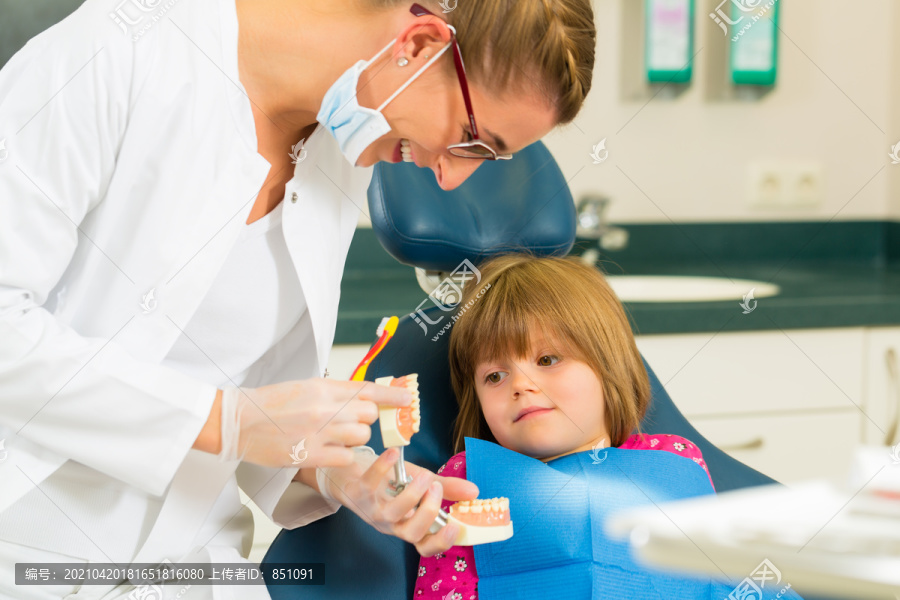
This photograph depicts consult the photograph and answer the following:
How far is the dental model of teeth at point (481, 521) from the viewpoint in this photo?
37.5 inches

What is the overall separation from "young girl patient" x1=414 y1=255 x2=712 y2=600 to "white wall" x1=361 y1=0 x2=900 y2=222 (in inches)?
42.0

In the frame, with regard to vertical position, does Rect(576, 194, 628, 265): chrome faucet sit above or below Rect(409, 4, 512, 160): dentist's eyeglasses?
below

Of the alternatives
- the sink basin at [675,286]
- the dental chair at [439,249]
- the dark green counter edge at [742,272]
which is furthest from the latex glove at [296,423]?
the sink basin at [675,286]

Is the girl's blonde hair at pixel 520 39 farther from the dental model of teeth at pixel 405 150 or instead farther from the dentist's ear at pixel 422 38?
the dental model of teeth at pixel 405 150

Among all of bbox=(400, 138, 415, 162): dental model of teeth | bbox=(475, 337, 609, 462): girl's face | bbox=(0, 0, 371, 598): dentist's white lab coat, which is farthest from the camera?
bbox=(475, 337, 609, 462): girl's face

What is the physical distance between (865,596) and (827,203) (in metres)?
2.22

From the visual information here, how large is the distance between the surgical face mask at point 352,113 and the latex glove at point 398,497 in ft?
1.22

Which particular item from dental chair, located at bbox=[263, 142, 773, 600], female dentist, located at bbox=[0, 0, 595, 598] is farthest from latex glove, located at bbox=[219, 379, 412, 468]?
dental chair, located at bbox=[263, 142, 773, 600]

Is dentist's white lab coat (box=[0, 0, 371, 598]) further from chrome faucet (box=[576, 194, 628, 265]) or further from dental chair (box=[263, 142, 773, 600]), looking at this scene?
chrome faucet (box=[576, 194, 628, 265])

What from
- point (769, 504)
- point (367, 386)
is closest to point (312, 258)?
point (367, 386)

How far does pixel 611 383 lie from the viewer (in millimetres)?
1242

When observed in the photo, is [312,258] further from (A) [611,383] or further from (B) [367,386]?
(A) [611,383]

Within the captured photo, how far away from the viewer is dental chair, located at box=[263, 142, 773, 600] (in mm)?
1103

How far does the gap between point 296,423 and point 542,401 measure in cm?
45
